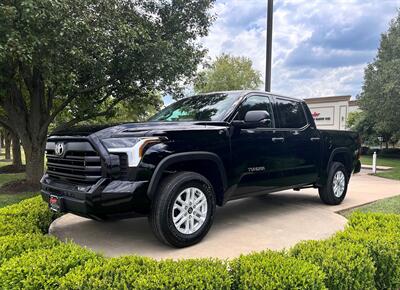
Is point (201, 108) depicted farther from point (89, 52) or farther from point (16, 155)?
point (16, 155)

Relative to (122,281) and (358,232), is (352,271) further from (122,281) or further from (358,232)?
(122,281)

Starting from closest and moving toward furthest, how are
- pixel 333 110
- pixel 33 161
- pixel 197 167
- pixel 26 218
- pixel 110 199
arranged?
pixel 110 199, pixel 197 167, pixel 26 218, pixel 33 161, pixel 333 110

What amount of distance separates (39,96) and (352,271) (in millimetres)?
9080

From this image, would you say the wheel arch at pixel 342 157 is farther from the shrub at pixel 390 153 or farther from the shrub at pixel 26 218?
the shrub at pixel 390 153

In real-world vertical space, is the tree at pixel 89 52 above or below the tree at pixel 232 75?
below

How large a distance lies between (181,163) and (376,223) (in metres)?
2.34

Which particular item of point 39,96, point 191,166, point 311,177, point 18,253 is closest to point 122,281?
point 18,253

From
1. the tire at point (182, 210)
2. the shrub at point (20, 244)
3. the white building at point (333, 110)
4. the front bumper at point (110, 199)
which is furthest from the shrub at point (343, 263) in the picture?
the white building at point (333, 110)

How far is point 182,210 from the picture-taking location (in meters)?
3.85

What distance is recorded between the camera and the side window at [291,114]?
215 inches

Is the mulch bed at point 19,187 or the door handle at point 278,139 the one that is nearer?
the door handle at point 278,139

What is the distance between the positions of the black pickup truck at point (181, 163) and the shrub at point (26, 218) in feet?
1.32

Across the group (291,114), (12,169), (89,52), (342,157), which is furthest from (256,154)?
(12,169)

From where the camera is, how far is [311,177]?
19.0ft
